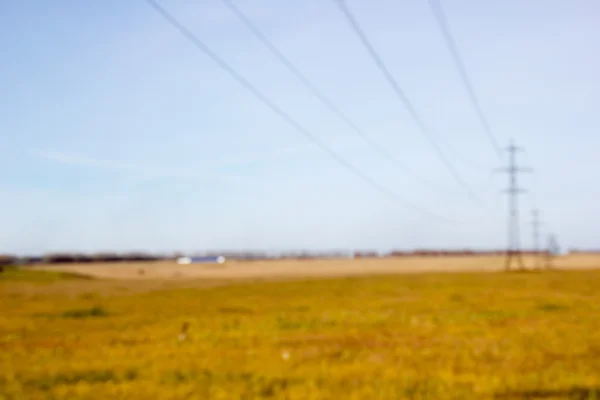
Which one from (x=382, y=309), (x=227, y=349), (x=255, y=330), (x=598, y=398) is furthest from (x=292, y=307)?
(x=598, y=398)

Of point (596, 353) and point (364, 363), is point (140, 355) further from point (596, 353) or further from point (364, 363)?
point (596, 353)

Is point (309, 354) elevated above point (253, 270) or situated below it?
below

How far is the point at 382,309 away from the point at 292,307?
5379 millimetres

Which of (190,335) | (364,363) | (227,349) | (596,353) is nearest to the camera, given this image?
(364,363)

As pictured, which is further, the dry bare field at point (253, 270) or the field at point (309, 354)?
the dry bare field at point (253, 270)

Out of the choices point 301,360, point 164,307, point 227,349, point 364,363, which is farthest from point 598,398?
point 164,307

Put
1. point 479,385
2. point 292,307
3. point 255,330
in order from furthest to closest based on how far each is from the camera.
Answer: point 292,307 < point 255,330 < point 479,385

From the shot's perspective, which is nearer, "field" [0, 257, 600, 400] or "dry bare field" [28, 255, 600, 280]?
"field" [0, 257, 600, 400]

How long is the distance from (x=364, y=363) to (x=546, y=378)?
170 inches

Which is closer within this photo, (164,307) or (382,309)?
(382,309)

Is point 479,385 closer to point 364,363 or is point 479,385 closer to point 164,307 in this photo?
point 364,363

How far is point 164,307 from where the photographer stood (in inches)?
1495

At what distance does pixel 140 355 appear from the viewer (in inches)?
719

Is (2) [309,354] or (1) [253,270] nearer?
(2) [309,354]
